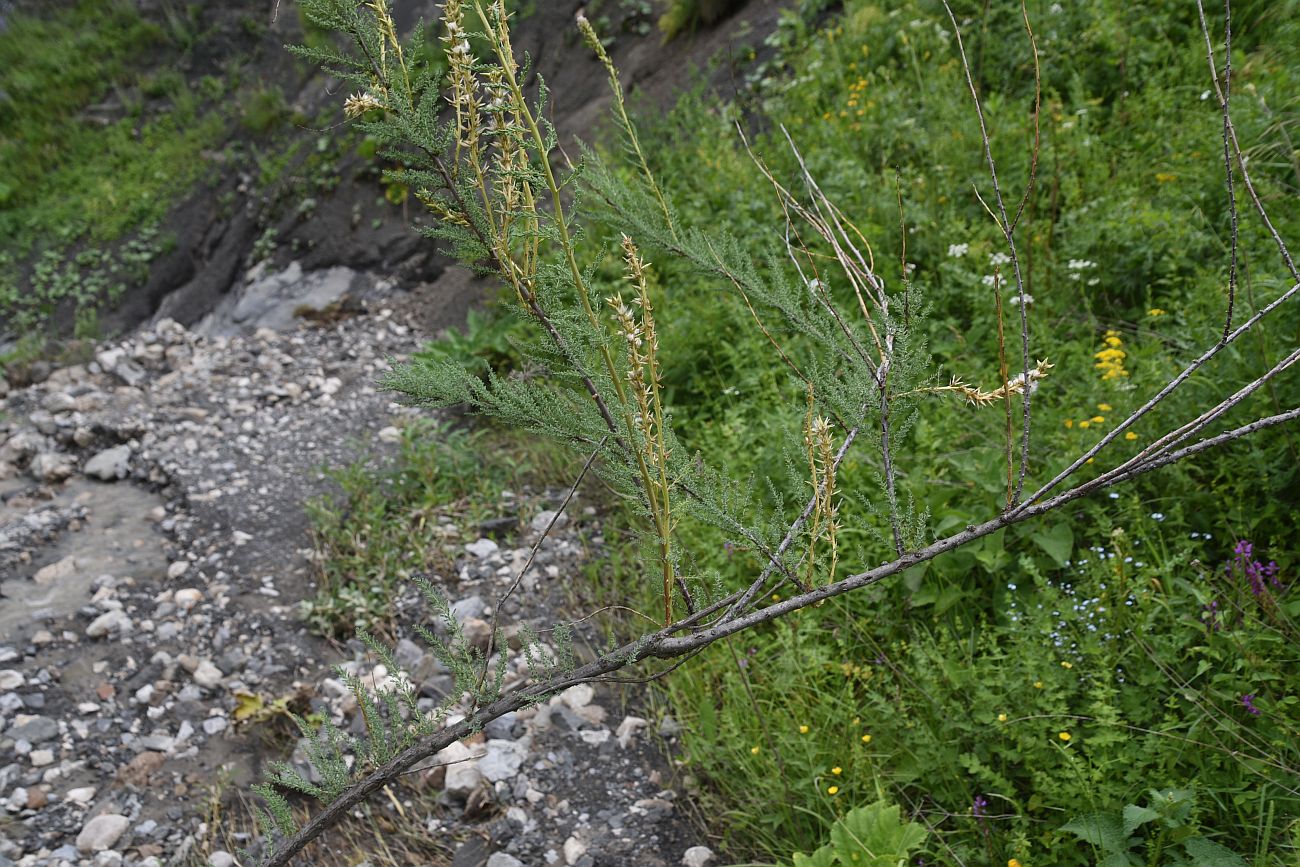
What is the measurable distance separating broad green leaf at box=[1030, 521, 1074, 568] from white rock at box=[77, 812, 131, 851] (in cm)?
320

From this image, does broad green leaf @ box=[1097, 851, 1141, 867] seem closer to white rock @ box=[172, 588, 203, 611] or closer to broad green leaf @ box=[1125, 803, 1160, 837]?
broad green leaf @ box=[1125, 803, 1160, 837]

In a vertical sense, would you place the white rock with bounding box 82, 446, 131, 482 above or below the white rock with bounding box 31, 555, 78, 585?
above

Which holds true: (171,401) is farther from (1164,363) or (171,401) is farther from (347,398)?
(1164,363)

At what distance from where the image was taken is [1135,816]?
5.85 feet

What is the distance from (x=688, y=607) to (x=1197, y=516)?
→ 6.13 feet

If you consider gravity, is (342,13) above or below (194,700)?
above

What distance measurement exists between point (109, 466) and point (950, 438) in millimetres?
5086

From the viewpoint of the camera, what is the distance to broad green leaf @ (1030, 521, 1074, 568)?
2436 millimetres

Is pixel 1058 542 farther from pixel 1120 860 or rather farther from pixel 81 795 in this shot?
pixel 81 795

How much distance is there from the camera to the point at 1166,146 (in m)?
3.77

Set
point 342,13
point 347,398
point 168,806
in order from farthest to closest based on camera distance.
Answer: point 347,398 < point 168,806 < point 342,13

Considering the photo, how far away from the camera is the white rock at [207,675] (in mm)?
3547

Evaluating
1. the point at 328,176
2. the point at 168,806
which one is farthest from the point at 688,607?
the point at 328,176

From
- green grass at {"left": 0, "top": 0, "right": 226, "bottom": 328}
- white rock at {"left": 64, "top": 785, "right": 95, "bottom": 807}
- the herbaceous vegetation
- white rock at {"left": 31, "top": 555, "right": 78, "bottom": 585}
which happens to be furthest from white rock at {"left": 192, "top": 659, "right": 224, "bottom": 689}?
green grass at {"left": 0, "top": 0, "right": 226, "bottom": 328}
